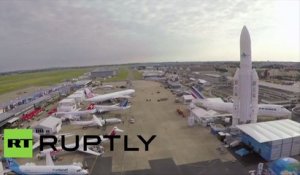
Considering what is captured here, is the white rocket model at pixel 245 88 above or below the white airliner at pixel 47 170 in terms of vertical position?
above

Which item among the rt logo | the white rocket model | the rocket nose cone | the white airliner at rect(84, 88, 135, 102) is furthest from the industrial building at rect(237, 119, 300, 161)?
the white airliner at rect(84, 88, 135, 102)

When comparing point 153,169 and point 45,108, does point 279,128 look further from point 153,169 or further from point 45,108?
point 45,108

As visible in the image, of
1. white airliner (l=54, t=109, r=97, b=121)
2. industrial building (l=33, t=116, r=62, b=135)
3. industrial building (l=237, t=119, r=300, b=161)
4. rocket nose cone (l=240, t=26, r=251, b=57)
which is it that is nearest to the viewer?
industrial building (l=237, t=119, r=300, b=161)

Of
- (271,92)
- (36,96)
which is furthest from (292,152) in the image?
(36,96)

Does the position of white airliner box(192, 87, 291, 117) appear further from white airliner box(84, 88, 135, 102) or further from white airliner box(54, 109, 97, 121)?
white airliner box(54, 109, 97, 121)

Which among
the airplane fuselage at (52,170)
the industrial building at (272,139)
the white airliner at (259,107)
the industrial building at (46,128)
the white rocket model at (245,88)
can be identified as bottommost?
the airplane fuselage at (52,170)

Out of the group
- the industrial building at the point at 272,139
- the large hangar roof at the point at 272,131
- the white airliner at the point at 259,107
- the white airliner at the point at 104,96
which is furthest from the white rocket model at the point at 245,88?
the white airliner at the point at 104,96

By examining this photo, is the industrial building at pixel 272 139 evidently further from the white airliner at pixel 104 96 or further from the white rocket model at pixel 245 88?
the white airliner at pixel 104 96

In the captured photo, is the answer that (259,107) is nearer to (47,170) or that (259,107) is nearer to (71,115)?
(71,115)
